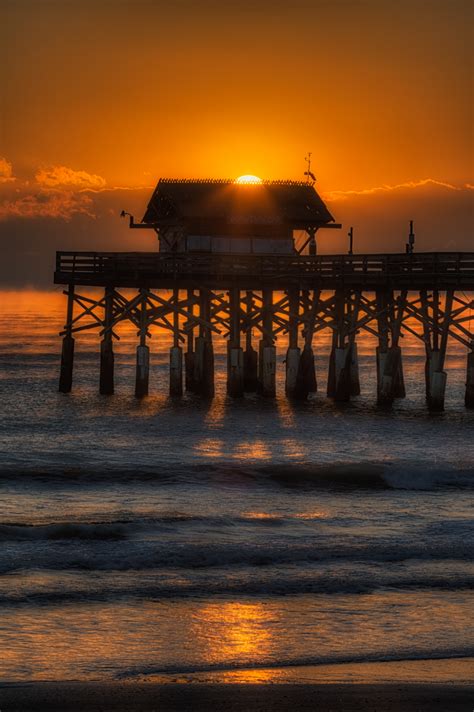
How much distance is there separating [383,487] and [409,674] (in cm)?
1322

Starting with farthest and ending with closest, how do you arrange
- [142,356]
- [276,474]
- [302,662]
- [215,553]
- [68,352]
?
[68,352]
[142,356]
[276,474]
[215,553]
[302,662]

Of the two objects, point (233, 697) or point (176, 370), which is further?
point (176, 370)

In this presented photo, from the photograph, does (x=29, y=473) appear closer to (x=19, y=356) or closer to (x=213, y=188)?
(x=213, y=188)

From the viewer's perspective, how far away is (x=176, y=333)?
43219 millimetres

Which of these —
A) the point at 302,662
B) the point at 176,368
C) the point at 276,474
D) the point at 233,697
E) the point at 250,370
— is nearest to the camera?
the point at 233,697

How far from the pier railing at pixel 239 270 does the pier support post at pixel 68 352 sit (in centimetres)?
75

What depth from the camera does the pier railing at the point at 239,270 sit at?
38.3 meters

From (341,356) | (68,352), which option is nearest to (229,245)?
(68,352)

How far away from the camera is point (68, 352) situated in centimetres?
4203

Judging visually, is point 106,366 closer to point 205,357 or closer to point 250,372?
point 205,357

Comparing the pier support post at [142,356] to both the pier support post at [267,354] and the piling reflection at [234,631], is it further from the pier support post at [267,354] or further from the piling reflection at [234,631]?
the piling reflection at [234,631]

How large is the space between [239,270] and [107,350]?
5080 millimetres

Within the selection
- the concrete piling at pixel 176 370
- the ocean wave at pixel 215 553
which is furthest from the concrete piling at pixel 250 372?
the ocean wave at pixel 215 553

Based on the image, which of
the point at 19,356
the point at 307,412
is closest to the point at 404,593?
the point at 307,412
